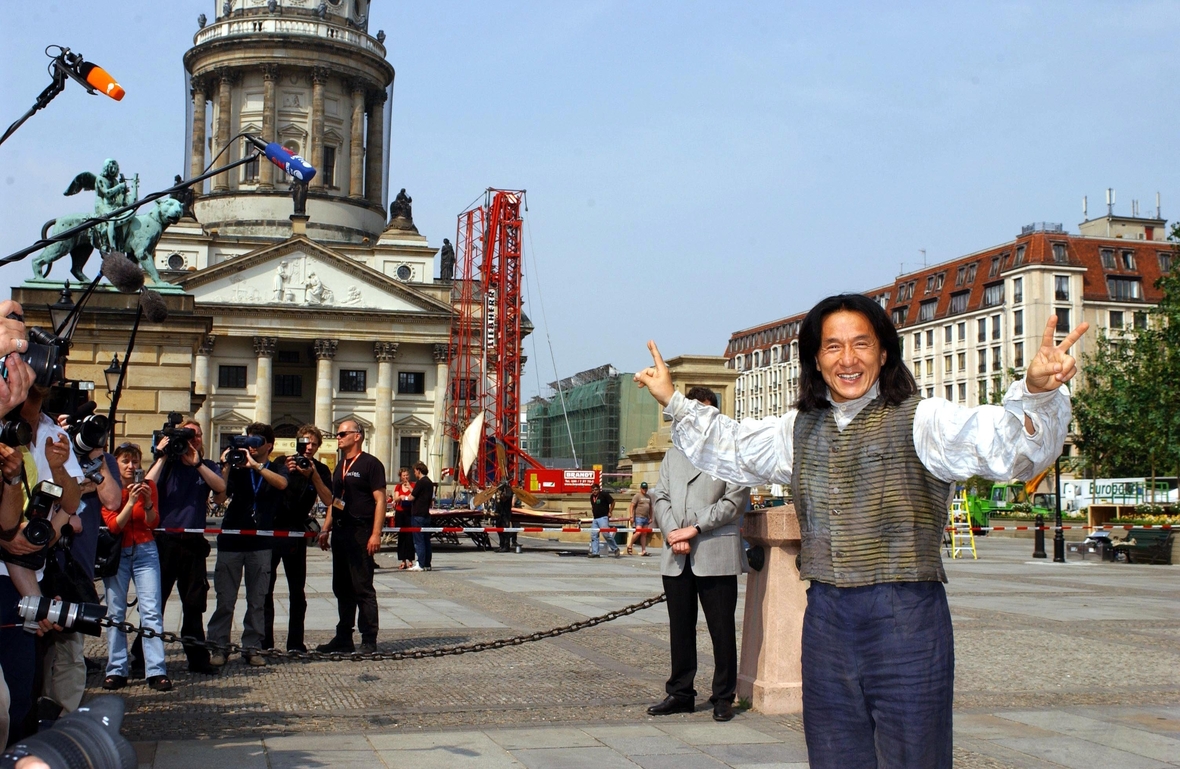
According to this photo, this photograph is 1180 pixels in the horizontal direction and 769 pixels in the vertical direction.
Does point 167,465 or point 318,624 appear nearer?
point 167,465

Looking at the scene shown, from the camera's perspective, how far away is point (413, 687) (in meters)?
7.94

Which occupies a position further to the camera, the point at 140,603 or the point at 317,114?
the point at 317,114

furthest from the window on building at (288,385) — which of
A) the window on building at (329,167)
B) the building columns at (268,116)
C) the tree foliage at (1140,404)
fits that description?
the tree foliage at (1140,404)

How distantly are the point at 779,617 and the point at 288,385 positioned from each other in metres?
75.8

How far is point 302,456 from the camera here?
9820mm

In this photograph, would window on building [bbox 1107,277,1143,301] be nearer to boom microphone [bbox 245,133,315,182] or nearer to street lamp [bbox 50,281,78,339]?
street lamp [bbox 50,281,78,339]

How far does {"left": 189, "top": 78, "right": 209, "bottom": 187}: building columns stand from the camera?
265 feet

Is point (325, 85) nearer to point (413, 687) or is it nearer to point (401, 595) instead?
point (401, 595)

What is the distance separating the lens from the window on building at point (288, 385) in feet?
261

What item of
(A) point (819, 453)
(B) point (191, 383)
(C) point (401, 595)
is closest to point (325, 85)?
(B) point (191, 383)

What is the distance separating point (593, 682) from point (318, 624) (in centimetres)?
442

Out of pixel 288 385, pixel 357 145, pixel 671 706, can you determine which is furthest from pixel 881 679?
pixel 357 145

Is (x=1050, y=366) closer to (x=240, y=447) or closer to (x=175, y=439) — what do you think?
(x=175, y=439)

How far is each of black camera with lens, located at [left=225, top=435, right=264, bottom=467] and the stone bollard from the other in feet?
13.7
